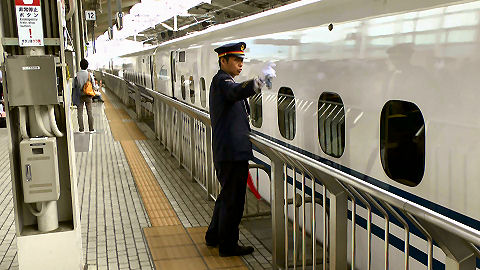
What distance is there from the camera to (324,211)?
2990 mm

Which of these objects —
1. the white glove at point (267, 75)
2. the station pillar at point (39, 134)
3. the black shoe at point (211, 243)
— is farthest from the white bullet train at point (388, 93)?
the station pillar at point (39, 134)

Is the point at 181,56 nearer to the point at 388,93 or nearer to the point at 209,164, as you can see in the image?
the point at 209,164

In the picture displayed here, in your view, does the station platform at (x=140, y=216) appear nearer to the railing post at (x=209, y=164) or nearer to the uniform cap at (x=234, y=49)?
the railing post at (x=209, y=164)

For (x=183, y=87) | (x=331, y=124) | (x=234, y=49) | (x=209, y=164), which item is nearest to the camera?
(x=331, y=124)

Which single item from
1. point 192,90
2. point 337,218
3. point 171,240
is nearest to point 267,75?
point 337,218

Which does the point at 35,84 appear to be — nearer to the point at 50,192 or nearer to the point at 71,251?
the point at 50,192

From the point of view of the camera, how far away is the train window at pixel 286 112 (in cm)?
450

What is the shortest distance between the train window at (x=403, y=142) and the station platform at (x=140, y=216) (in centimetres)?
158

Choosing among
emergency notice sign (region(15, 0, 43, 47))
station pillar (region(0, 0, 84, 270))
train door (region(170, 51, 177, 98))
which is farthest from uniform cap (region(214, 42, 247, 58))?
train door (region(170, 51, 177, 98))

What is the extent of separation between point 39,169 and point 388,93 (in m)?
2.27

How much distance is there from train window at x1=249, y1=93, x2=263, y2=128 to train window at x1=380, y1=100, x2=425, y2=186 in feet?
7.96

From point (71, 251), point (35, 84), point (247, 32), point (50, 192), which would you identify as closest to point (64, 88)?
point (35, 84)

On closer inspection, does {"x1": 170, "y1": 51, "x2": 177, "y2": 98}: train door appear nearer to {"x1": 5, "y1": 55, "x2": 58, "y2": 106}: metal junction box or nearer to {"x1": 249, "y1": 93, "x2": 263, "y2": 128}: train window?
{"x1": 249, "y1": 93, "x2": 263, "y2": 128}: train window

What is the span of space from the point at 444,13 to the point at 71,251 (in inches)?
112
